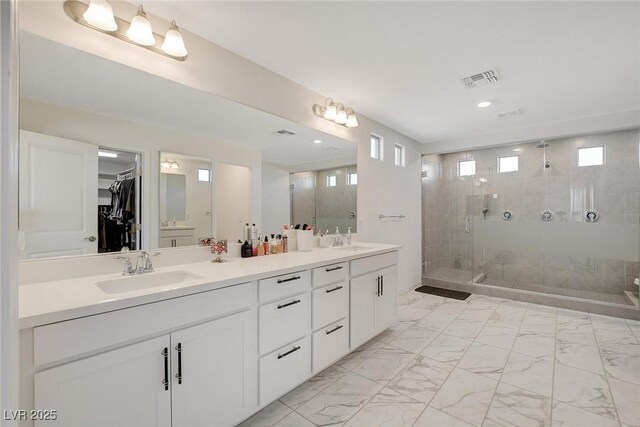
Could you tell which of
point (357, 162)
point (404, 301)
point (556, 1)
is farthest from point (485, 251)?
point (556, 1)

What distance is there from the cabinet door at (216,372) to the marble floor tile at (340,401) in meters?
0.38

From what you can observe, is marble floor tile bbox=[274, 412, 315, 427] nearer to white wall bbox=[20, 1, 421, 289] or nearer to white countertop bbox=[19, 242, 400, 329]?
white countertop bbox=[19, 242, 400, 329]

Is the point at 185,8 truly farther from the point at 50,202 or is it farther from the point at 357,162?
the point at 357,162

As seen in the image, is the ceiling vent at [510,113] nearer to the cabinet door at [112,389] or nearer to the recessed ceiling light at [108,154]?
the recessed ceiling light at [108,154]

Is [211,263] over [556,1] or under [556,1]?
under

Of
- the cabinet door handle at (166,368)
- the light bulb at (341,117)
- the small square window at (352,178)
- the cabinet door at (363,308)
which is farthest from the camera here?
the small square window at (352,178)

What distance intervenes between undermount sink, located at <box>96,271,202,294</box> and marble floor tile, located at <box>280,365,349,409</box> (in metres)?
1.02

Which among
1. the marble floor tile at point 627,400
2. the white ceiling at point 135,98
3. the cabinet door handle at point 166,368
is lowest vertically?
the marble floor tile at point 627,400

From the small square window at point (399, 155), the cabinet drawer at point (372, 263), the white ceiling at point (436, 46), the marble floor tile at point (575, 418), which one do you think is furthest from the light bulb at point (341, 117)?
the marble floor tile at point (575, 418)

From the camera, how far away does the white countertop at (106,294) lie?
39.4 inches

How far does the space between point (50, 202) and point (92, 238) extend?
0.83 ft

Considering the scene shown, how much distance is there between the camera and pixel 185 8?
5.30 ft

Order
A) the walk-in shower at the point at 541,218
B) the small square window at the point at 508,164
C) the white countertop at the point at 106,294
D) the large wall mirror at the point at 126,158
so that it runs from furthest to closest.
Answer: the small square window at the point at 508,164 < the walk-in shower at the point at 541,218 < the large wall mirror at the point at 126,158 < the white countertop at the point at 106,294

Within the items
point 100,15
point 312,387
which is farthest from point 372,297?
point 100,15
